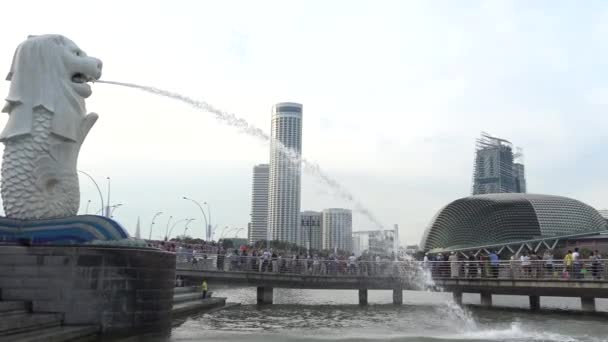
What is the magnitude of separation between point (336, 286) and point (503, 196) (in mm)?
103333

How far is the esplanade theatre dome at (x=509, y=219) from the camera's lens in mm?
119625

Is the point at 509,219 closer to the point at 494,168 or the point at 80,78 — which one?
the point at 494,168

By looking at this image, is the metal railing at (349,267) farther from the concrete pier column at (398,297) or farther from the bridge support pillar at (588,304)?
the bridge support pillar at (588,304)

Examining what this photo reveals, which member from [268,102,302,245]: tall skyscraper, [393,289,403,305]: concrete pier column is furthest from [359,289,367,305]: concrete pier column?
[268,102,302,245]: tall skyscraper

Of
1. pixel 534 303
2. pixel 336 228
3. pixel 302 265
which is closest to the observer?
pixel 534 303

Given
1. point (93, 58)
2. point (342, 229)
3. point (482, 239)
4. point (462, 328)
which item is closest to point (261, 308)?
point (462, 328)

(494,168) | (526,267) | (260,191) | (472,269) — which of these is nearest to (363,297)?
(472,269)

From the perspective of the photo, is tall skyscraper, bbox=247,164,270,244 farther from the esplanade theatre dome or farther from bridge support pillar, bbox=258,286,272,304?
the esplanade theatre dome

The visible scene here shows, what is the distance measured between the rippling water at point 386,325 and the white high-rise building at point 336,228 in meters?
34.6

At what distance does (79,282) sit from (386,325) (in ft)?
35.9

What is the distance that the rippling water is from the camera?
16594mm

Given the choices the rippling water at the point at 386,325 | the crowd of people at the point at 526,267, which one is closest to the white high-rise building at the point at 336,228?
the crowd of people at the point at 526,267

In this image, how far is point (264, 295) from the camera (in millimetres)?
31641

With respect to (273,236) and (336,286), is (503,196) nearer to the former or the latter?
(273,236)
